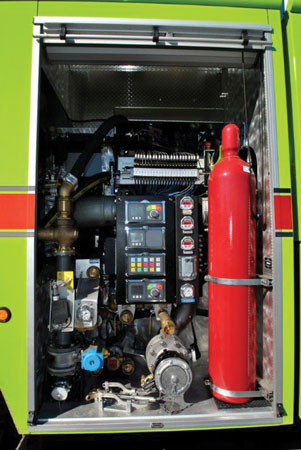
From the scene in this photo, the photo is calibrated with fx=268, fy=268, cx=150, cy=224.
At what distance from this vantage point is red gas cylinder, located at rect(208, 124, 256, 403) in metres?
1.67

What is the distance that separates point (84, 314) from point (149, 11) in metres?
2.02

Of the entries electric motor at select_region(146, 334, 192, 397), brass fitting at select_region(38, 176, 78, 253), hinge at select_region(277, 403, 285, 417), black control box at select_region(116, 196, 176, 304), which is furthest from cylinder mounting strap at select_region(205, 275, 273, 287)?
brass fitting at select_region(38, 176, 78, 253)

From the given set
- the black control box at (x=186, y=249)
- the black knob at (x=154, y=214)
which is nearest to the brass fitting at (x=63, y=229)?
the black knob at (x=154, y=214)

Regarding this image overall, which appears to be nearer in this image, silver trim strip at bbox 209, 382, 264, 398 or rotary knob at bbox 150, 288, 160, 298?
silver trim strip at bbox 209, 382, 264, 398

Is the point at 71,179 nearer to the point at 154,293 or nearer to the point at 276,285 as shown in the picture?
the point at 154,293

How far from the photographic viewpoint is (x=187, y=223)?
2.01m

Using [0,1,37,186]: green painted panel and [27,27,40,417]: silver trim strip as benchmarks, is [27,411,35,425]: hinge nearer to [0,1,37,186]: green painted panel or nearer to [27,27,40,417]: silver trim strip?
[27,27,40,417]: silver trim strip

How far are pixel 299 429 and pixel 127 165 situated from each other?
2419 mm

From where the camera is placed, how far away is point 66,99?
255 centimetres

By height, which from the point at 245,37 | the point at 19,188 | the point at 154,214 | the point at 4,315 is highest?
the point at 245,37

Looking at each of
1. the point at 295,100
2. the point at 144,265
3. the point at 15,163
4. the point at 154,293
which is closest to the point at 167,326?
the point at 154,293

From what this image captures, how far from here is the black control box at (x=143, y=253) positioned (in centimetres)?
200

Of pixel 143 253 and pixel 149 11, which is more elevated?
pixel 149 11

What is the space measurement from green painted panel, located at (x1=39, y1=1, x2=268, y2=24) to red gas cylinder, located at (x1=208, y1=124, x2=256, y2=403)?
0.89 m
